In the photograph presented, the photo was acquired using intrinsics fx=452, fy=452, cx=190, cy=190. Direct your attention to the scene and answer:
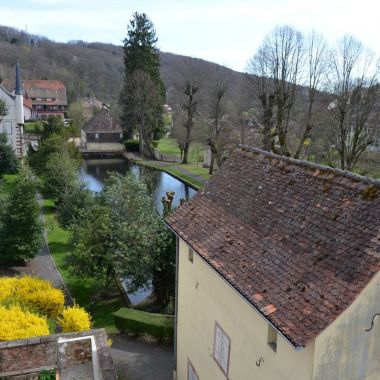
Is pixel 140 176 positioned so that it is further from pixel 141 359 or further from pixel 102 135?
pixel 141 359

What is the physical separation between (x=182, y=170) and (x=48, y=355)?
39.9 m

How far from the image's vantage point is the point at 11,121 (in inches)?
1992

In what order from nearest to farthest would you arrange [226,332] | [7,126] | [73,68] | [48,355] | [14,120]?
[226,332] < [48,355] < [7,126] < [14,120] < [73,68]

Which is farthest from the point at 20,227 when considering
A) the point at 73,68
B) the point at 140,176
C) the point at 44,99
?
the point at 73,68

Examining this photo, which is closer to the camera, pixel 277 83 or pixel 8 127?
pixel 277 83

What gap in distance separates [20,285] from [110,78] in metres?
102

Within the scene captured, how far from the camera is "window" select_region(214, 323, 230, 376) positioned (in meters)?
10.6

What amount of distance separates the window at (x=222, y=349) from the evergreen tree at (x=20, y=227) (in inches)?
595

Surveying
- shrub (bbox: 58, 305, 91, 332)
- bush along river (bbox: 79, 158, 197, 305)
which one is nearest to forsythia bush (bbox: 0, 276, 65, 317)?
shrub (bbox: 58, 305, 91, 332)

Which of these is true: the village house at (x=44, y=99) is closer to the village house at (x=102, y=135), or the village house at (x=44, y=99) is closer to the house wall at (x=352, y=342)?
the village house at (x=102, y=135)

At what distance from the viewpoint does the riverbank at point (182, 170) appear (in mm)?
45181

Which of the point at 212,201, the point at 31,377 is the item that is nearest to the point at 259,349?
the point at 212,201

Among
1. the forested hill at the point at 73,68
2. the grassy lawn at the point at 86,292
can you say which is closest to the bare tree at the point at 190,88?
the grassy lawn at the point at 86,292

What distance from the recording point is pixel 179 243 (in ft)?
44.1
